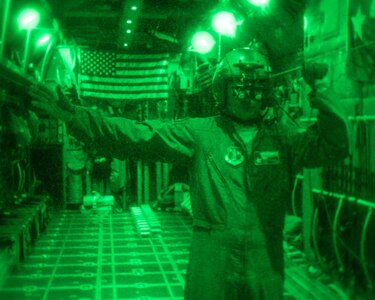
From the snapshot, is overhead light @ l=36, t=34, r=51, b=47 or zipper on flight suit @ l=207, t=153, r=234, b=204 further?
overhead light @ l=36, t=34, r=51, b=47

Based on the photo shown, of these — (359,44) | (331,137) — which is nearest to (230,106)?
(331,137)

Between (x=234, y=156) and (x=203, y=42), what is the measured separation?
7.07 meters

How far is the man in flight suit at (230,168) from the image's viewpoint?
2852 mm

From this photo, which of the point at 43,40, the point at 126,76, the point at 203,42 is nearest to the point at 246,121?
the point at 203,42

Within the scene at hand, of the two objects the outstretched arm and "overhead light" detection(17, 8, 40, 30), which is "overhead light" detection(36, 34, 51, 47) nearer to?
"overhead light" detection(17, 8, 40, 30)

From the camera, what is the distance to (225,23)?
8.16 meters

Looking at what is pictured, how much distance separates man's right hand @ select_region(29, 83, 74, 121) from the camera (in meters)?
2.82

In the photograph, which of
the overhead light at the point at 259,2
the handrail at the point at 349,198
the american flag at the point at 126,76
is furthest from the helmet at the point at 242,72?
Result: the american flag at the point at 126,76

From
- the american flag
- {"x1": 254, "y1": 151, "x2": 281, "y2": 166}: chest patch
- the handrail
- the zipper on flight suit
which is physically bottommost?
the handrail

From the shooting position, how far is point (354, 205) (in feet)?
15.7

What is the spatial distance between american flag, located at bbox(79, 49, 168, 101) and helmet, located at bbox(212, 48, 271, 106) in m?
7.84

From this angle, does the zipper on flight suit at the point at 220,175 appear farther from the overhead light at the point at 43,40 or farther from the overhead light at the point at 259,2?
the overhead light at the point at 43,40

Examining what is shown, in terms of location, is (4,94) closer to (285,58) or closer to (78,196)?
(285,58)

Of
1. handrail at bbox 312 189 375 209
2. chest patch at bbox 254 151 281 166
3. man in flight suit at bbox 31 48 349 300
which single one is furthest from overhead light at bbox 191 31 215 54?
chest patch at bbox 254 151 281 166
